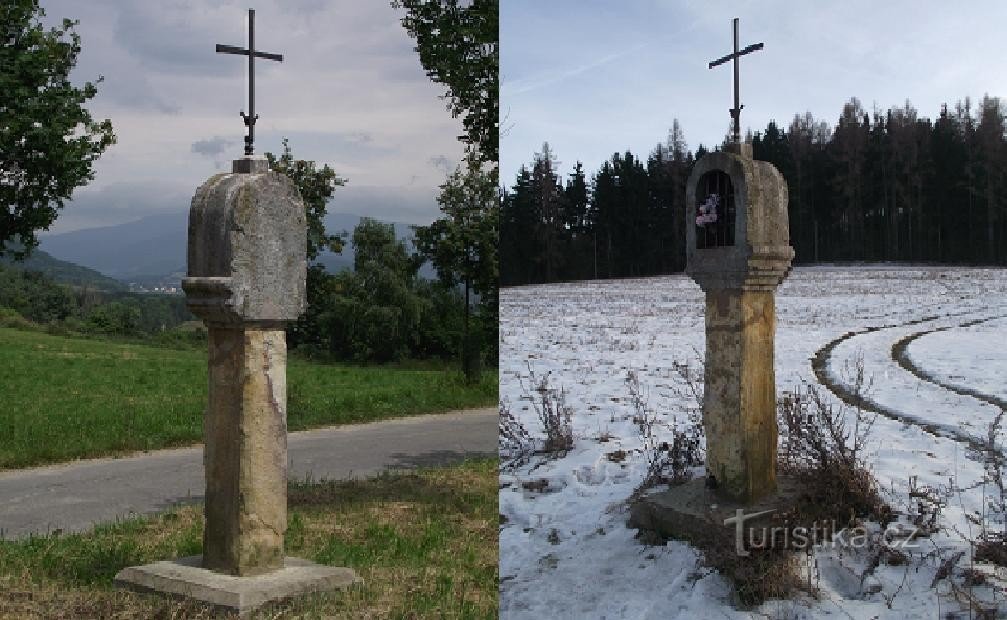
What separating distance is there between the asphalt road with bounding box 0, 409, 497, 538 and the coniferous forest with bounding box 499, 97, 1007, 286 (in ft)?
53.8

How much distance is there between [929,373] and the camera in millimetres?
11930

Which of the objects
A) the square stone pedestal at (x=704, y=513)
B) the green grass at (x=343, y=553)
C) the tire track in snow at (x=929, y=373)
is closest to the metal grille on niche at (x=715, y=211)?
the square stone pedestal at (x=704, y=513)

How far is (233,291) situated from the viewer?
189 inches

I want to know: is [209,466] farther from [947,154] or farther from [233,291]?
[947,154]

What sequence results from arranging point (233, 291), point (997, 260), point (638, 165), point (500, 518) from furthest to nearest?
1. point (638, 165)
2. point (997, 260)
3. point (500, 518)
4. point (233, 291)

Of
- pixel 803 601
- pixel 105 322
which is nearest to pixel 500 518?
pixel 803 601

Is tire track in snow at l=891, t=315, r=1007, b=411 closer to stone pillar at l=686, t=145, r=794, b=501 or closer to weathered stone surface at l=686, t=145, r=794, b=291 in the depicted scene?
stone pillar at l=686, t=145, r=794, b=501

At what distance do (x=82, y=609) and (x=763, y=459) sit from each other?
436 centimetres

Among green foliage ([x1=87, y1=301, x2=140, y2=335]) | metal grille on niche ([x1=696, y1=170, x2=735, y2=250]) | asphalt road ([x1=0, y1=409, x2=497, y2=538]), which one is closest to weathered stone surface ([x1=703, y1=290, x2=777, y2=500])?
metal grille on niche ([x1=696, y1=170, x2=735, y2=250])

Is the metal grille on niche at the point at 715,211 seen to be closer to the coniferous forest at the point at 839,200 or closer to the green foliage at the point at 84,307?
the coniferous forest at the point at 839,200

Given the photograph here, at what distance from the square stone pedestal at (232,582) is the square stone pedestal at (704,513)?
85.9 inches

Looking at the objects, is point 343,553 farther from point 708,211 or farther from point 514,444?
point 708,211

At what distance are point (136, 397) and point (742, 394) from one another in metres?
12.3

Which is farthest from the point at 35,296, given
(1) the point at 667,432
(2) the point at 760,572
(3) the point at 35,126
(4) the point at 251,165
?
(2) the point at 760,572
